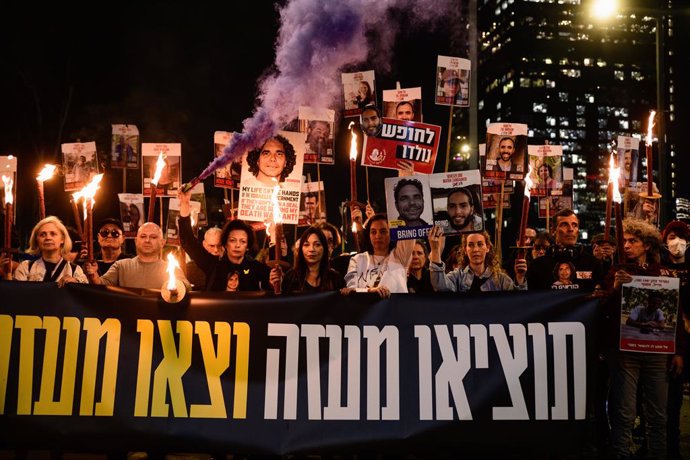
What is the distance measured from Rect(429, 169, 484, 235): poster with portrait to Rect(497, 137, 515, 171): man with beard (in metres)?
3.53

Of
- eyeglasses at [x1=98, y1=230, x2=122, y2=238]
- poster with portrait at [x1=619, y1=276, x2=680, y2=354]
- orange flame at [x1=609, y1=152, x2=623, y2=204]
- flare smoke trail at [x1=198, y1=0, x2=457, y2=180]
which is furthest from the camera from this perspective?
flare smoke trail at [x1=198, y1=0, x2=457, y2=180]

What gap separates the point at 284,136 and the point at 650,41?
155 metres

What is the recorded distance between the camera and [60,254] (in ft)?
18.3

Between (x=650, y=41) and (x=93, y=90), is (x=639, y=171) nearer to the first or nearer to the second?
(x=93, y=90)

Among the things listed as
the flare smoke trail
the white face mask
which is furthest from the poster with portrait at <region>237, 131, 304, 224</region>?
the white face mask

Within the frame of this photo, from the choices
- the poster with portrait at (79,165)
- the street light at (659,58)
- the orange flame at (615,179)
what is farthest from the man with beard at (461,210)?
the street light at (659,58)


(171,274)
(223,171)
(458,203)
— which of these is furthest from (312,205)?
(171,274)

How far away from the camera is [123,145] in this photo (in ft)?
33.8

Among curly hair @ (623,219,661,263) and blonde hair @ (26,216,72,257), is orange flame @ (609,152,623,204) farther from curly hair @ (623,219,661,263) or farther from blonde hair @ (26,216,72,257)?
blonde hair @ (26,216,72,257)

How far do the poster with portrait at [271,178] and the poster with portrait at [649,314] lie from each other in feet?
11.3

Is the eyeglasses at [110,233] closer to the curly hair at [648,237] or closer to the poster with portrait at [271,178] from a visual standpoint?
the poster with portrait at [271,178]

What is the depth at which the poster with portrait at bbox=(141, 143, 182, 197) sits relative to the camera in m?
9.02

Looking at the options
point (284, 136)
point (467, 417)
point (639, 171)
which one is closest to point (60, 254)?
point (284, 136)

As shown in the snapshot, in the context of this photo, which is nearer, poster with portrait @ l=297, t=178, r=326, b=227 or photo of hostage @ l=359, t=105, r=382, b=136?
photo of hostage @ l=359, t=105, r=382, b=136
